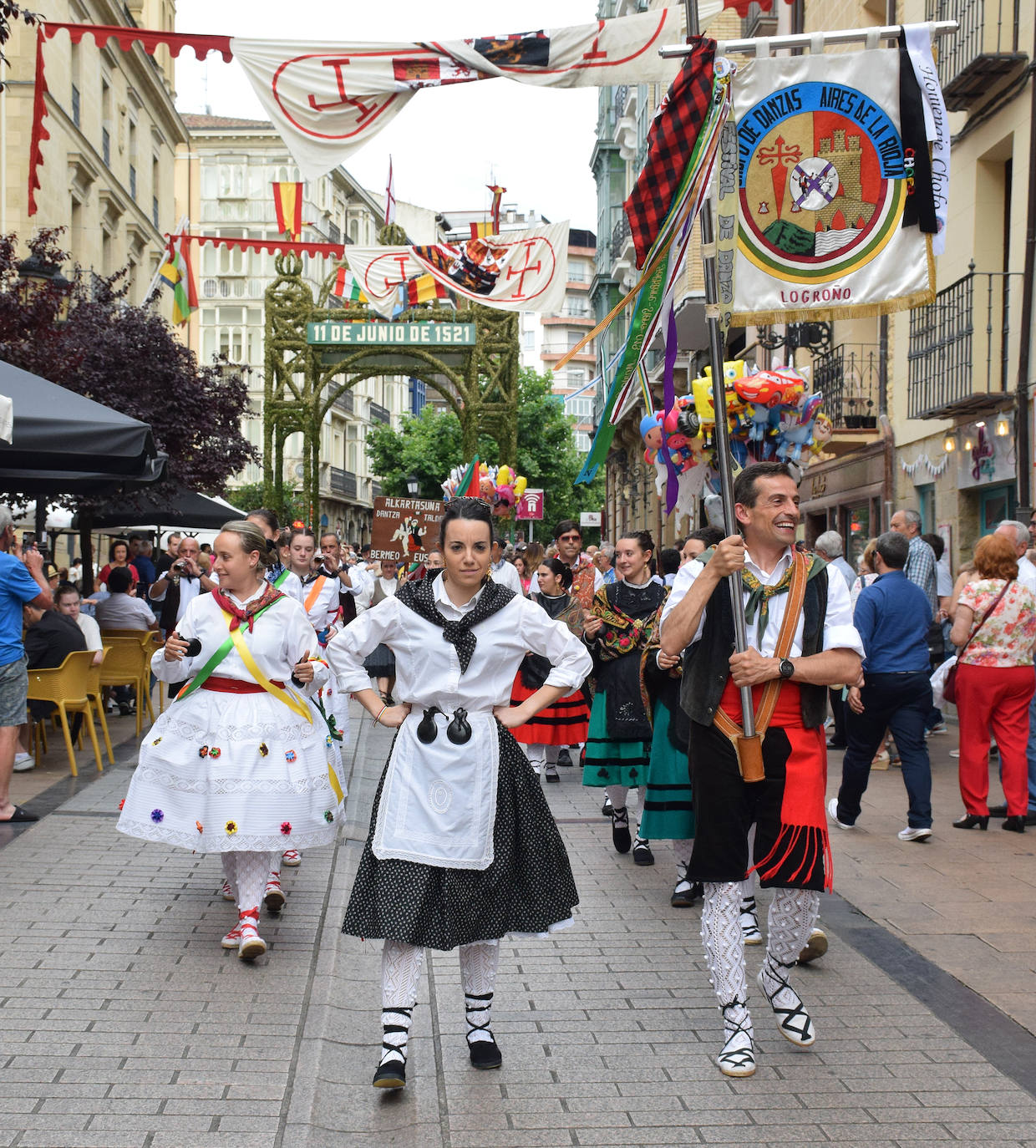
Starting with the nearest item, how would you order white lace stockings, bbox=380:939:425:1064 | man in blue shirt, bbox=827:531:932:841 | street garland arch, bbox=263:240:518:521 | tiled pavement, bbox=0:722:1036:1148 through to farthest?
tiled pavement, bbox=0:722:1036:1148
white lace stockings, bbox=380:939:425:1064
man in blue shirt, bbox=827:531:932:841
street garland arch, bbox=263:240:518:521

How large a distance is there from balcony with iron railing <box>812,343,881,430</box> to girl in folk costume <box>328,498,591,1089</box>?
14854 mm

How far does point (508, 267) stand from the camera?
19.6 metres

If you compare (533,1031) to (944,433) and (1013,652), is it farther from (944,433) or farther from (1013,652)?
(944,433)

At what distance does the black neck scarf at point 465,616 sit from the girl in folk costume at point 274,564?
1.66m

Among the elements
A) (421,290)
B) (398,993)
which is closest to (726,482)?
(398,993)

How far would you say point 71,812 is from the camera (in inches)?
346

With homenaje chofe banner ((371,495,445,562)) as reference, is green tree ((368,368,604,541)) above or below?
above

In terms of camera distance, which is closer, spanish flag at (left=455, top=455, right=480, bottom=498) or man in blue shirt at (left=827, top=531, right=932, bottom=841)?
man in blue shirt at (left=827, top=531, right=932, bottom=841)

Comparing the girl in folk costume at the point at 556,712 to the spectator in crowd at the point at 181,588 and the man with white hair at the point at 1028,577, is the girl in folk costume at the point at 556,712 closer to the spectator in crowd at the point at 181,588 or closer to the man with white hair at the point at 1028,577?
the man with white hair at the point at 1028,577

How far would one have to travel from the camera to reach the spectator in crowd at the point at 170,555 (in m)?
16.9

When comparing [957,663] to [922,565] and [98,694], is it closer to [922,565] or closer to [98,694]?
[922,565]

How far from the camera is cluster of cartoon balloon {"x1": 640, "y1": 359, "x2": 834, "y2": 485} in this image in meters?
6.61

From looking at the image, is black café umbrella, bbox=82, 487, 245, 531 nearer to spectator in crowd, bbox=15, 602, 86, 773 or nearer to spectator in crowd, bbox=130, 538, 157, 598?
spectator in crowd, bbox=130, 538, 157, 598

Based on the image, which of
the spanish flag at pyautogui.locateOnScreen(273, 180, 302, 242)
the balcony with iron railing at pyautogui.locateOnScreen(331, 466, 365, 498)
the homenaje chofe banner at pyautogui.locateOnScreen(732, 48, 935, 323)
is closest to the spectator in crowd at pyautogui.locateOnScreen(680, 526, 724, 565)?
the homenaje chofe banner at pyautogui.locateOnScreen(732, 48, 935, 323)
